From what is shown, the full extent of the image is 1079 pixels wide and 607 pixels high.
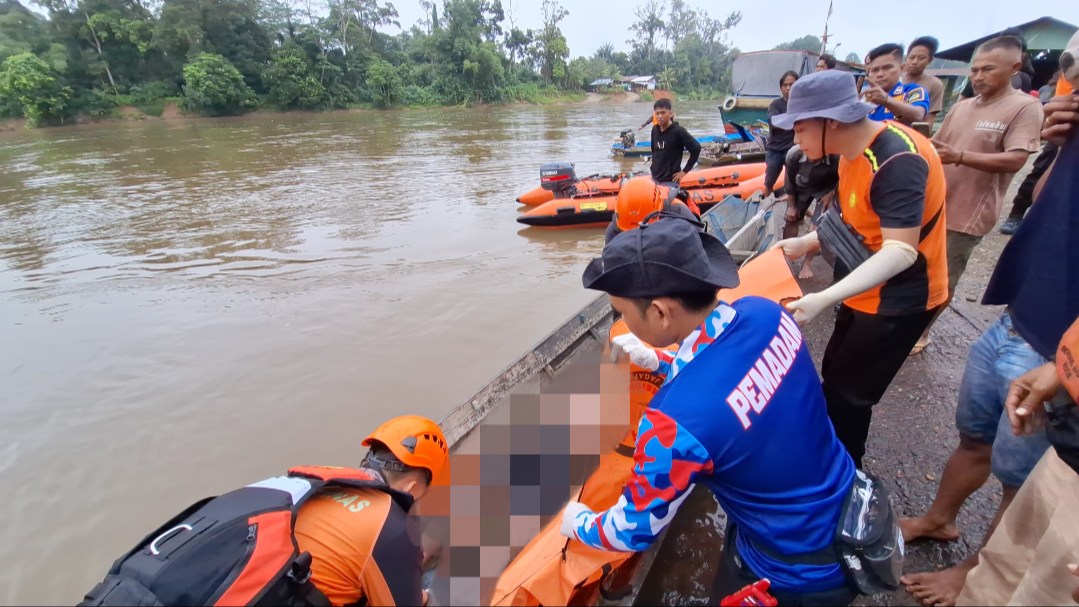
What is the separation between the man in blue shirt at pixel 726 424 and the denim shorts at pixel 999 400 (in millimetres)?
790

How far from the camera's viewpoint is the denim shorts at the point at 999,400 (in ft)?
5.35

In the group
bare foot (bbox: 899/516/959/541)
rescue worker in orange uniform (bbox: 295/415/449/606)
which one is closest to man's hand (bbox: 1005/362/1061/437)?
bare foot (bbox: 899/516/959/541)

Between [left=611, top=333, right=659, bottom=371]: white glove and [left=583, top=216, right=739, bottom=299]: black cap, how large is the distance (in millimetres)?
861

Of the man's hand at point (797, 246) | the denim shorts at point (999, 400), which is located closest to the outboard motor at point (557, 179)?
the man's hand at point (797, 246)

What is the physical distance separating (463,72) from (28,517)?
1803 inches

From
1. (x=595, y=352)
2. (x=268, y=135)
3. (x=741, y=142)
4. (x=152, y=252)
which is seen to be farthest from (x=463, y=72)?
(x=595, y=352)

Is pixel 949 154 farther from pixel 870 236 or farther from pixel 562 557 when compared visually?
pixel 562 557

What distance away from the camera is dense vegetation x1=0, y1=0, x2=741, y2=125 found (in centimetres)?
3306

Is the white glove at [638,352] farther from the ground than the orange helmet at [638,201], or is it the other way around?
the orange helmet at [638,201]

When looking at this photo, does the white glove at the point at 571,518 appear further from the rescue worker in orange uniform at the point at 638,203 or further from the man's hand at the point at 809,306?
the rescue worker in orange uniform at the point at 638,203

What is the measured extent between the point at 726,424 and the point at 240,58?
48.7 metres

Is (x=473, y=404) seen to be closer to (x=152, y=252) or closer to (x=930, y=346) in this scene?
(x=930, y=346)

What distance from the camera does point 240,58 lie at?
128 feet

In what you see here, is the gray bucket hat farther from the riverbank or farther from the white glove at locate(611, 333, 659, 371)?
the riverbank
